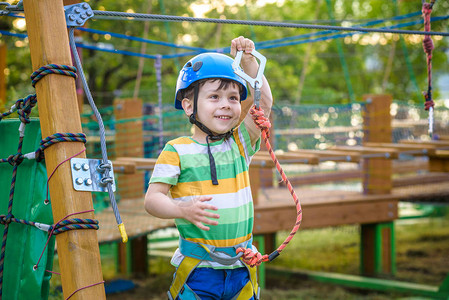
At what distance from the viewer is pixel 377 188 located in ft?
21.7

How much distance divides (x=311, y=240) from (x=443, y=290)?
4254 mm

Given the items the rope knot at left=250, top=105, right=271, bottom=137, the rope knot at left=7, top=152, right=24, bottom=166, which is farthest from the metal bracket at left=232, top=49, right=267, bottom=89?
the rope knot at left=7, top=152, right=24, bottom=166

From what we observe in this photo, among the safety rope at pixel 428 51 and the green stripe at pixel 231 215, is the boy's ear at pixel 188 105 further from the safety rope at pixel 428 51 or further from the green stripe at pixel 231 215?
the safety rope at pixel 428 51

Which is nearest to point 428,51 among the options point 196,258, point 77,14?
point 196,258

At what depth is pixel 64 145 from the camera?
210 centimetres

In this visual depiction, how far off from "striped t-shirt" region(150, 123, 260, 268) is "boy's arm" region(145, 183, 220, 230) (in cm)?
6

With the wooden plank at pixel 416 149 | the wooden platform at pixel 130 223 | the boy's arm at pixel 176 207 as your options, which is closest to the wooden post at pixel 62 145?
the boy's arm at pixel 176 207

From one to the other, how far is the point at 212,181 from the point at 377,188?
4775 mm

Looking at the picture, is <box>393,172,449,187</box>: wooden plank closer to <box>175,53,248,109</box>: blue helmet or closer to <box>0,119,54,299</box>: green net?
<box>175,53,248,109</box>: blue helmet

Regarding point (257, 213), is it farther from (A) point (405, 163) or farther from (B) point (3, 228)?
(A) point (405, 163)

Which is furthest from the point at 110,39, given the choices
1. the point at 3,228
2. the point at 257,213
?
the point at 3,228

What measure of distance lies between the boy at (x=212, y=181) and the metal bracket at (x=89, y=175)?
0.19m

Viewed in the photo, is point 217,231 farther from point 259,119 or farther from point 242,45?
point 242,45

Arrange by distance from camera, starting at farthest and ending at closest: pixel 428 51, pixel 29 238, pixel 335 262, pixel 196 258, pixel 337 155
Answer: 1. pixel 335 262
2. pixel 337 155
3. pixel 428 51
4. pixel 29 238
5. pixel 196 258
